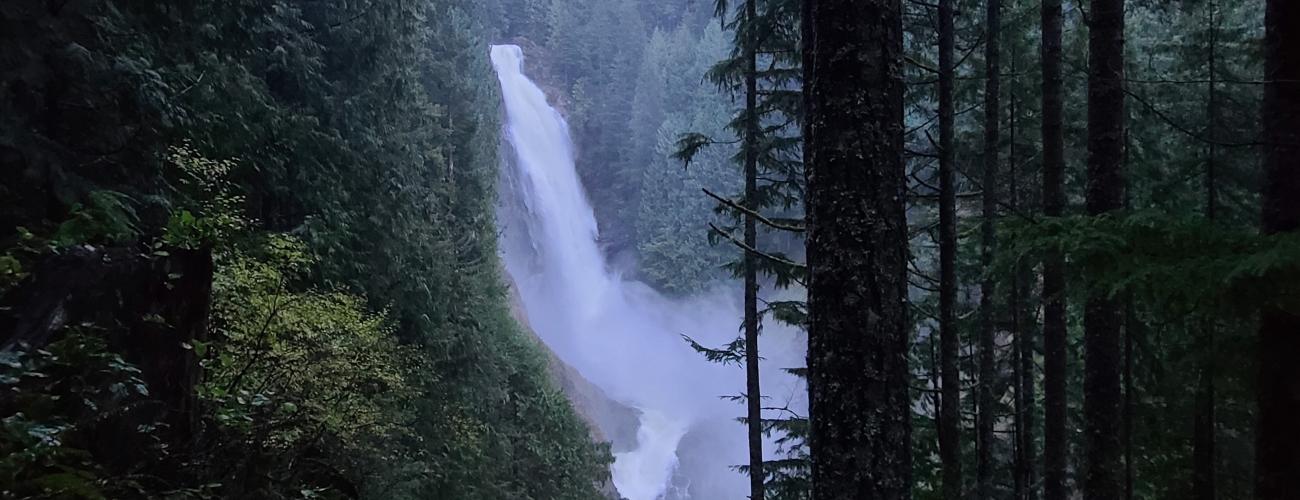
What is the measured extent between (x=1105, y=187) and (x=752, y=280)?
5350 millimetres

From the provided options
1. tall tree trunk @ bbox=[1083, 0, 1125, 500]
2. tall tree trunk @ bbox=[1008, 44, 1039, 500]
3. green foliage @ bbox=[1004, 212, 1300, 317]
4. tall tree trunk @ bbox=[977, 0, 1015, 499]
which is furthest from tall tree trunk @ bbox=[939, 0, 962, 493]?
green foliage @ bbox=[1004, 212, 1300, 317]

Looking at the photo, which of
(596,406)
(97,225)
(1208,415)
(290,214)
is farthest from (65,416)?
(596,406)

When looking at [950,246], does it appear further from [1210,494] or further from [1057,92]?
[1210,494]

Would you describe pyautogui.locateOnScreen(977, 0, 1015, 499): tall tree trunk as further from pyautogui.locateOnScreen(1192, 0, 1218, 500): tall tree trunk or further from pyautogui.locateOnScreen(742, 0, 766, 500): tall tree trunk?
pyautogui.locateOnScreen(742, 0, 766, 500): tall tree trunk

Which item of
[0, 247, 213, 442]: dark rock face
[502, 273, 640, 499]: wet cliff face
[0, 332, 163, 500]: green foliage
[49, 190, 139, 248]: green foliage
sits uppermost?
[502, 273, 640, 499]: wet cliff face

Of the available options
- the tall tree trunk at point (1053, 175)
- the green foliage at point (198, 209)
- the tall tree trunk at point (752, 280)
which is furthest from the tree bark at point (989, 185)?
the green foliage at point (198, 209)

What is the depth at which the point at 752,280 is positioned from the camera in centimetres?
998

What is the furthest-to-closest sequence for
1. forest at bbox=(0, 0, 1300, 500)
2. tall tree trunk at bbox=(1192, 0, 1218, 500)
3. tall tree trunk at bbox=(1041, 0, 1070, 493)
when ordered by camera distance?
tall tree trunk at bbox=(1192, 0, 1218, 500), tall tree trunk at bbox=(1041, 0, 1070, 493), forest at bbox=(0, 0, 1300, 500)

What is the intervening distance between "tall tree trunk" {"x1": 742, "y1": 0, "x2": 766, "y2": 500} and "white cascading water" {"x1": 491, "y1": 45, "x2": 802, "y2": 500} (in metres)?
27.0

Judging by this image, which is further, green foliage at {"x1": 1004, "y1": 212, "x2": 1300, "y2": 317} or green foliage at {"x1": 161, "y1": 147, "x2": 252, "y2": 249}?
green foliage at {"x1": 161, "y1": 147, "x2": 252, "y2": 249}

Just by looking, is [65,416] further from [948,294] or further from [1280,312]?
[948,294]

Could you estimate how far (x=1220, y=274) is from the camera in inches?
132

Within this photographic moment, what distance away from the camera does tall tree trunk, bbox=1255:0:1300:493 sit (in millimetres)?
3701

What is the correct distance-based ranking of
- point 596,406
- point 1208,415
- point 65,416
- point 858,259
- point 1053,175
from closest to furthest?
point 858,259 < point 65,416 < point 1053,175 < point 1208,415 < point 596,406
